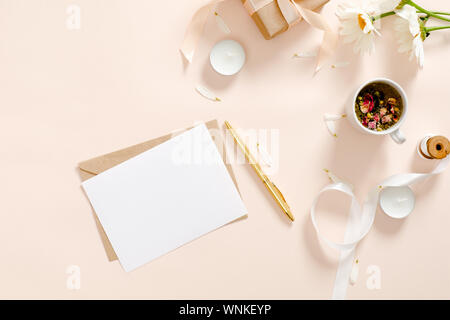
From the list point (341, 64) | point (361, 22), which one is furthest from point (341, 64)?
point (361, 22)

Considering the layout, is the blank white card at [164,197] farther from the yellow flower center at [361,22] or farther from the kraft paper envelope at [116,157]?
the yellow flower center at [361,22]

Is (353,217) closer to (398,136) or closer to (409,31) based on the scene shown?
(398,136)

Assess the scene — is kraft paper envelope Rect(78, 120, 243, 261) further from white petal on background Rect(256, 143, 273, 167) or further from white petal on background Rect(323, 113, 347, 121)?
white petal on background Rect(323, 113, 347, 121)

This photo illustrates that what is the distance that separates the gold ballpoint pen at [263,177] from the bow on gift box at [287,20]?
170 millimetres

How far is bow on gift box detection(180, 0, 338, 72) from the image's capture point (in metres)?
0.64

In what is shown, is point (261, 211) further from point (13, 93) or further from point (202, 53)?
point (13, 93)

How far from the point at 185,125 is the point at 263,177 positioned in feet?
0.60

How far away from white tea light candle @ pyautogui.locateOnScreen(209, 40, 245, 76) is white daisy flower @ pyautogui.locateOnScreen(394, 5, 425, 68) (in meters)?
0.29

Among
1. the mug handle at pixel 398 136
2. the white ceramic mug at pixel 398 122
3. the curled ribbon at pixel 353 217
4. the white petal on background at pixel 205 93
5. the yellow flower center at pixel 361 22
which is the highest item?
the yellow flower center at pixel 361 22

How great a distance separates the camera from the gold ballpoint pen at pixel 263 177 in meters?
0.70

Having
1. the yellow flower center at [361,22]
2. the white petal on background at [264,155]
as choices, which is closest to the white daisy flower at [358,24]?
the yellow flower center at [361,22]

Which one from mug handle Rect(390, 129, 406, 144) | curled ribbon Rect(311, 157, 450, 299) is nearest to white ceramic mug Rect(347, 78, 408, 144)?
mug handle Rect(390, 129, 406, 144)
